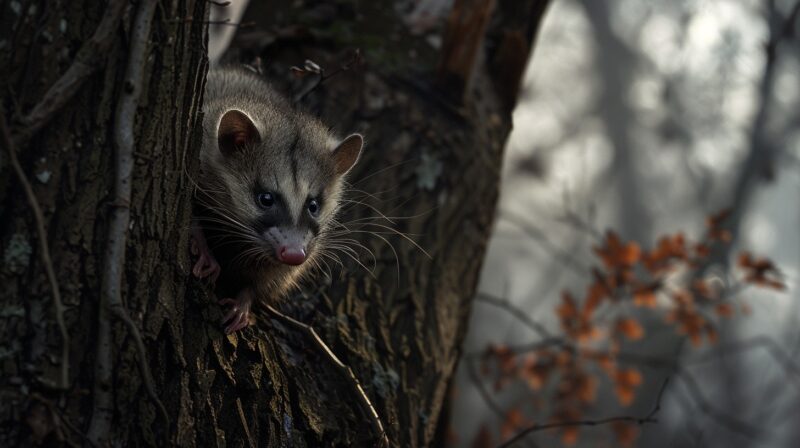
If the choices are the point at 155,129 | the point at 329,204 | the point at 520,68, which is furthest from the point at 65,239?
the point at 520,68

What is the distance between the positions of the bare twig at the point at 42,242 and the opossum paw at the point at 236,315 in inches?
23.1

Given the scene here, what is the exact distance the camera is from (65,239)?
2.07 metres

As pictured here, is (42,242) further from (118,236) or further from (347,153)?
(347,153)

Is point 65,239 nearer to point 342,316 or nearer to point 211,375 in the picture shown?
point 211,375

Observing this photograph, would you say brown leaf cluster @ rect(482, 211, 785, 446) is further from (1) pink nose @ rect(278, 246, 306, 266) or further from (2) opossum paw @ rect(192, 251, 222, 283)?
(2) opossum paw @ rect(192, 251, 222, 283)

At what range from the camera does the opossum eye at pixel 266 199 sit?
329 centimetres

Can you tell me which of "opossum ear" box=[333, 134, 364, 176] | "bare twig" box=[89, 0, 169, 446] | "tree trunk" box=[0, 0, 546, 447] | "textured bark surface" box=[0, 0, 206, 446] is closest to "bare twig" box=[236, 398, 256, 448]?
"tree trunk" box=[0, 0, 546, 447]

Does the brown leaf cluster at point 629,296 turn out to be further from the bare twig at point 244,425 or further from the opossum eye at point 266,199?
the bare twig at point 244,425

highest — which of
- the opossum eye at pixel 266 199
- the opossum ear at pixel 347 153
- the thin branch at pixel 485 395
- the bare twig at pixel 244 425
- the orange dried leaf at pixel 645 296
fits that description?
the orange dried leaf at pixel 645 296

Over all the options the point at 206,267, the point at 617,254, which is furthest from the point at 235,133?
the point at 617,254

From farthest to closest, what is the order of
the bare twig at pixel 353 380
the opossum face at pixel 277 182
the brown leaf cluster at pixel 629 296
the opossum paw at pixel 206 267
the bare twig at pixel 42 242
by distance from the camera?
the brown leaf cluster at pixel 629 296 < the opossum face at pixel 277 182 < the bare twig at pixel 353 380 < the opossum paw at pixel 206 267 < the bare twig at pixel 42 242

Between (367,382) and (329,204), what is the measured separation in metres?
0.89

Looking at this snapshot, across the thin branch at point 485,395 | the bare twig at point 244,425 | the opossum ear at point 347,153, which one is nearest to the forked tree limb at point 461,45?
the opossum ear at point 347,153

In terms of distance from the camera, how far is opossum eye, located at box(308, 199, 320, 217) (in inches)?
138
